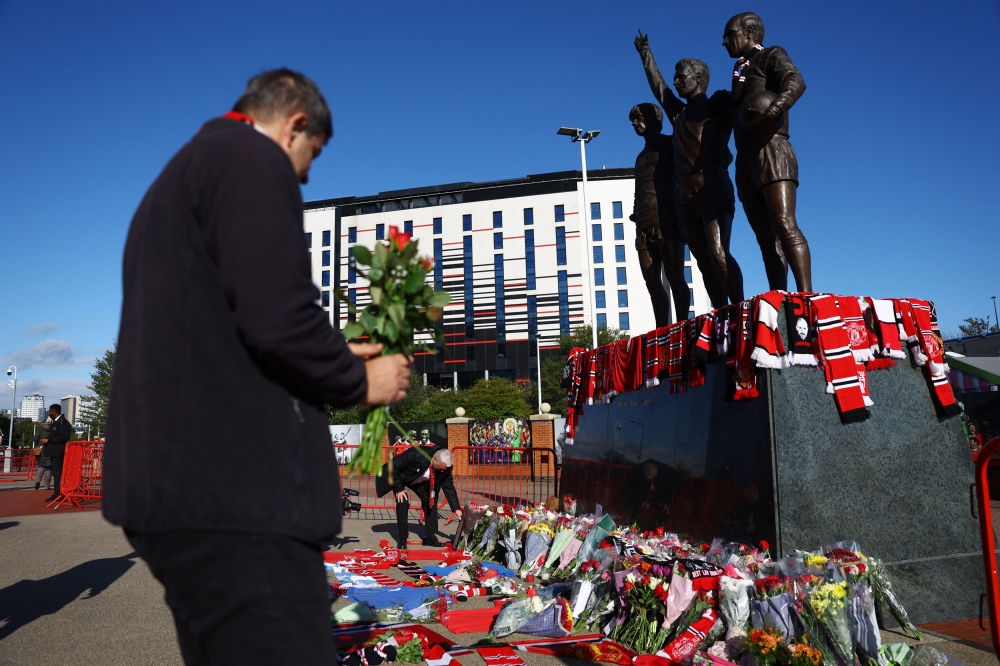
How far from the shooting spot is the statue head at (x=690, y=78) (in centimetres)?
759

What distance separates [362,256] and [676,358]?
4920 millimetres

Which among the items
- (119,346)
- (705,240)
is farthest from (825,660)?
(705,240)

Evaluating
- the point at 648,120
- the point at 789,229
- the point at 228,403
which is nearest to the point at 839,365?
the point at 789,229

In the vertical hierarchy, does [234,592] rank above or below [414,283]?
below

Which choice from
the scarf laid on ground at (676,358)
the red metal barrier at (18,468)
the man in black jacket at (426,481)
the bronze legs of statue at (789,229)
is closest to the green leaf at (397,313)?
the scarf laid on ground at (676,358)

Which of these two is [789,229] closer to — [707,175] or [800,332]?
[800,332]

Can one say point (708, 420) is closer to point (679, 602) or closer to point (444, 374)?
point (679, 602)

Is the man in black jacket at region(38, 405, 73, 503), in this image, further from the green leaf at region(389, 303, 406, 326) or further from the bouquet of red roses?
the green leaf at region(389, 303, 406, 326)

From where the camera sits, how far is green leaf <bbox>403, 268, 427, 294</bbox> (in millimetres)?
1999

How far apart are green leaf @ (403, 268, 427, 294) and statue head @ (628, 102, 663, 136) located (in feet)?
23.6

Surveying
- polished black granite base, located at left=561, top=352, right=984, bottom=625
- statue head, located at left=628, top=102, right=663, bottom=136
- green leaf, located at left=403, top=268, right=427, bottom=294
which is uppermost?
statue head, located at left=628, top=102, right=663, bottom=136

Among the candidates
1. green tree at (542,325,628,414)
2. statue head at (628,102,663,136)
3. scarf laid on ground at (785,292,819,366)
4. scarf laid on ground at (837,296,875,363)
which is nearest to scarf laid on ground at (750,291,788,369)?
scarf laid on ground at (785,292,819,366)

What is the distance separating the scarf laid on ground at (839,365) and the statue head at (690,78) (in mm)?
3430

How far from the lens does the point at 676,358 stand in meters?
6.49
